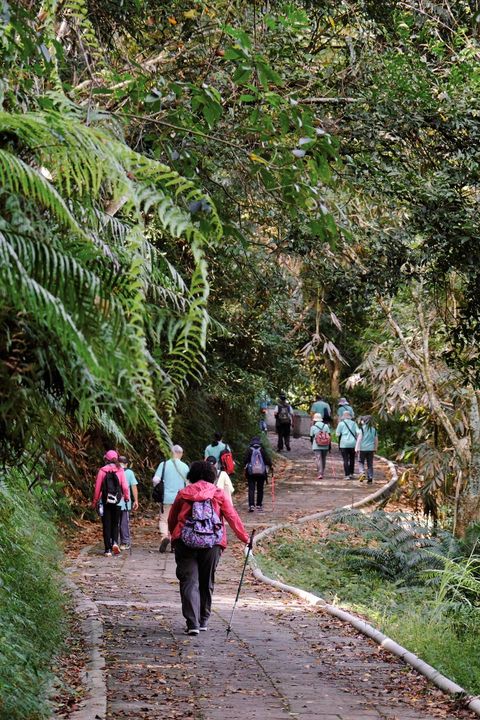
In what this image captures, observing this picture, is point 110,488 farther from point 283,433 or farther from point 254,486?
point 283,433

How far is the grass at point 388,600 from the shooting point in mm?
9953

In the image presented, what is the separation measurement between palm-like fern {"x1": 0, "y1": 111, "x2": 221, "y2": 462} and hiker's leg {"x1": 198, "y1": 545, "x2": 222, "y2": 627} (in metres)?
6.35

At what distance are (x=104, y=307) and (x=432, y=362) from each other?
20.0 meters

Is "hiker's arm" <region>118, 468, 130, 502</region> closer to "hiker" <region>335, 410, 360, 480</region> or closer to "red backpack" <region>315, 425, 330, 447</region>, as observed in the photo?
"hiker" <region>335, 410, 360, 480</region>

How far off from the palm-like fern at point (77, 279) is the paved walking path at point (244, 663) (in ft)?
12.8

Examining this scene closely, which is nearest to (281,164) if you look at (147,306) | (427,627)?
(147,306)

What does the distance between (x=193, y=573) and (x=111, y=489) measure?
6252mm

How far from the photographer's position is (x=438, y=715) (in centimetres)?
789

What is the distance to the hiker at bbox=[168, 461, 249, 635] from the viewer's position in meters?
10.5

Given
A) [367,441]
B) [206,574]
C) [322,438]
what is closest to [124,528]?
[206,574]

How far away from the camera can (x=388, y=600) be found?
15312 millimetres

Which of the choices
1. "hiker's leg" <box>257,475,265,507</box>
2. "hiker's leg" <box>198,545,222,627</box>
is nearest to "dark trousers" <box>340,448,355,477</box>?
"hiker's leg" <box>257,475,265,507</box>

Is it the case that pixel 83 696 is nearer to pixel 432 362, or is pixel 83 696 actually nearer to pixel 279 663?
pixel 279 663

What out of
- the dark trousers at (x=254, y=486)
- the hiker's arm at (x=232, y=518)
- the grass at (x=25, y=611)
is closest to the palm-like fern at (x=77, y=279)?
the grass at (x=25, y=611)
